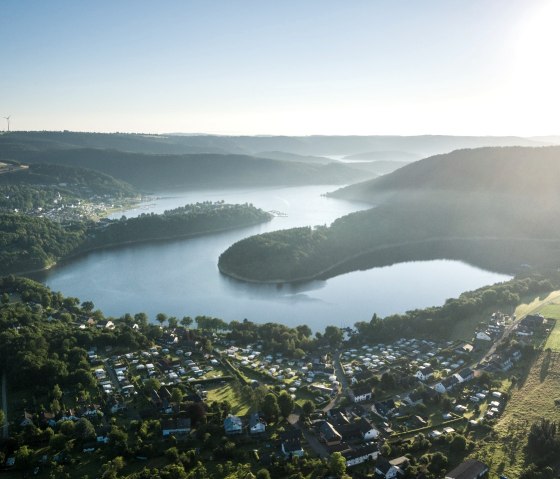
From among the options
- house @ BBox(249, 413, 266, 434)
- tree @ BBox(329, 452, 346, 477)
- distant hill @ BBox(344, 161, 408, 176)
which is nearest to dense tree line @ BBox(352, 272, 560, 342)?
house @ BBox(249, 413, 266, 434)

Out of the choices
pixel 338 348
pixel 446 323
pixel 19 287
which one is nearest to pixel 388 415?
pixel 338 348

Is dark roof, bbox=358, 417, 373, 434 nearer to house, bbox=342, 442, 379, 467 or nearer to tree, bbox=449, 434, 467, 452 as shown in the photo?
house, bbox=342, 442, 379, 467

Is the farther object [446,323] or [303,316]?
[303,316]

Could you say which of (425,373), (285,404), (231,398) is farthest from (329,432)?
(425,373)

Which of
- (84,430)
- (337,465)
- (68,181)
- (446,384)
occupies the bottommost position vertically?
(84,430)

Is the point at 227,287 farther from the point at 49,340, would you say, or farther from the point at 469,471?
the point at 469,471

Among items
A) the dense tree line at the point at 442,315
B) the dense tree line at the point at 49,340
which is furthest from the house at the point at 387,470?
the dense tree line at the point at 49,340

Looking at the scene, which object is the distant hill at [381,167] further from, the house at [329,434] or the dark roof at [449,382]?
the house at [329,434]

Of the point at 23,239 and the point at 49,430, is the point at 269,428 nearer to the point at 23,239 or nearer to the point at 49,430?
the point at 49,430
